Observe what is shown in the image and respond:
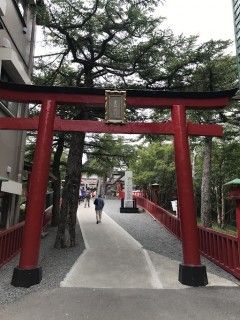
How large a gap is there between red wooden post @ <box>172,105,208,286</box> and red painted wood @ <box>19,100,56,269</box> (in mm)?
3421

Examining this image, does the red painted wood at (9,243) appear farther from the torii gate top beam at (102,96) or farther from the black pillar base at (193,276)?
the black pillar base at (193,276)

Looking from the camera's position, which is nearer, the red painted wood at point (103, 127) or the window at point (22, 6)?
the red painted wood at point (103, 127)

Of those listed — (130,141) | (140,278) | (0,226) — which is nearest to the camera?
(140,278)

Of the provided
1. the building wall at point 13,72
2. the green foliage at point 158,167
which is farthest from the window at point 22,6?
the green foliage at point 158,167

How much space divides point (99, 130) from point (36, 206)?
2.57 metres

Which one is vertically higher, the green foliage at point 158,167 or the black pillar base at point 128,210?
the green foliage at point 158,167

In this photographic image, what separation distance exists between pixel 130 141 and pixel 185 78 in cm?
892

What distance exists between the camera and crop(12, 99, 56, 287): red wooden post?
7.86 metres

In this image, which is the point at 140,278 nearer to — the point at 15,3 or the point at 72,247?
the point at 72,247

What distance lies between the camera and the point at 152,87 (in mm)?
14227

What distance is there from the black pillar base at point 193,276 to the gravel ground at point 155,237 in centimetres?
106

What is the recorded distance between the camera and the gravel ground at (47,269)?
7.25 m

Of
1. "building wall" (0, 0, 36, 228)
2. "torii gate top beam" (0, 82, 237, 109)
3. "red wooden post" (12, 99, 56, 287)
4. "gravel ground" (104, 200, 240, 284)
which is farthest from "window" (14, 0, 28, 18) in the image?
"gravel ground" (104, 200, 240, 284)

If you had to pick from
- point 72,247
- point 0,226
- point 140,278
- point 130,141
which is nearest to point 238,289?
point 140,278
